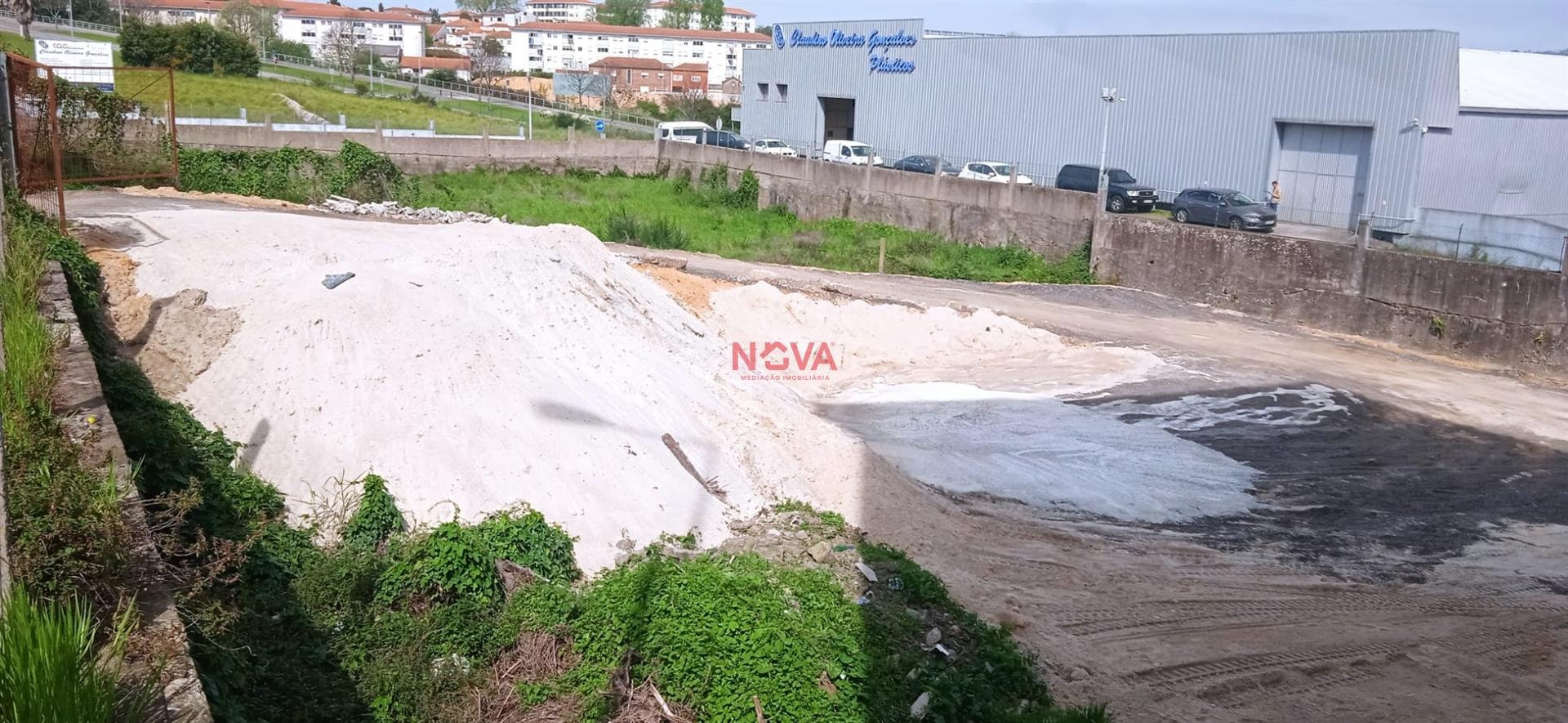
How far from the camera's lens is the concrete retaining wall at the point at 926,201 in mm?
30578

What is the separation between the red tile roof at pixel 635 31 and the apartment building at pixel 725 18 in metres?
38.2

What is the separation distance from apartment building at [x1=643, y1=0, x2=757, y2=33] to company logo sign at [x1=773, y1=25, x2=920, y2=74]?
121 m

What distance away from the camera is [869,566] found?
1092 centimetres

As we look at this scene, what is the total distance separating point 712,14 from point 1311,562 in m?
154

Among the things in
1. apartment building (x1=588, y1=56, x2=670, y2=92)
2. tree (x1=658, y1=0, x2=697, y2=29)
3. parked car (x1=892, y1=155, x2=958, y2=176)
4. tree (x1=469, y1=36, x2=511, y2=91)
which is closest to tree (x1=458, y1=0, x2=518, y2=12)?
tree (x1=658, y1=0, x2=697, y2=29)

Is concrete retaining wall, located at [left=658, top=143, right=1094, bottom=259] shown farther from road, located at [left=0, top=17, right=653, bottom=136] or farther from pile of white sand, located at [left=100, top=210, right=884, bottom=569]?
road, located at [left=0, top=17, right=653, bottom=136]

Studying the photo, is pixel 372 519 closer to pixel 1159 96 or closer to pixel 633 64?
pixel 1159 96

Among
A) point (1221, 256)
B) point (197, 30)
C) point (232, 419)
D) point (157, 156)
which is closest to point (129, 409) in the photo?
point (232, 419)

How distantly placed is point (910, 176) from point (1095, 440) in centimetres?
1958

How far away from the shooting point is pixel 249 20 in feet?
287

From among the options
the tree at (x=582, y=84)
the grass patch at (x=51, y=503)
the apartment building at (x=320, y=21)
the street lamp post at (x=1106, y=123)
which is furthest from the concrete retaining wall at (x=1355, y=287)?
the apartment building at (x=320, y=21)

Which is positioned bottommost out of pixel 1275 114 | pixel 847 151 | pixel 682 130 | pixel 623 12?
pixel 847 151

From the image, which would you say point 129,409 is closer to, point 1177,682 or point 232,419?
point 232,419

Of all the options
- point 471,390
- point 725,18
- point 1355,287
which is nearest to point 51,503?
point 471,390
